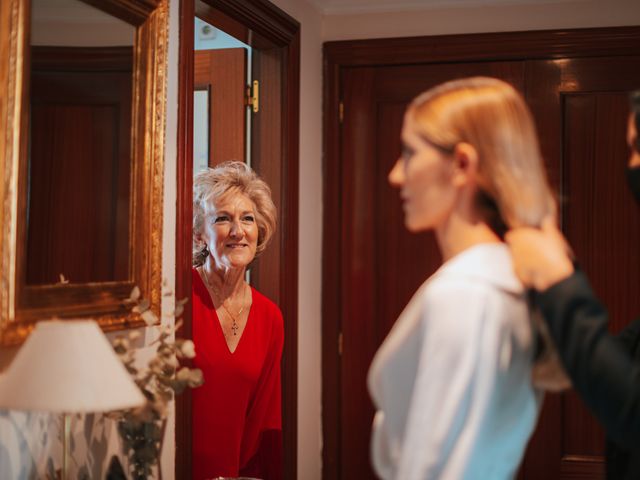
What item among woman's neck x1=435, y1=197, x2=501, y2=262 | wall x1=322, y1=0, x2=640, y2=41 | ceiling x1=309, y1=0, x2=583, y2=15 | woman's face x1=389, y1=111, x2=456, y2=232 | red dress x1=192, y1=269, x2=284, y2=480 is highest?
ceiling x1=309, y1=0, x2=583, y2=15

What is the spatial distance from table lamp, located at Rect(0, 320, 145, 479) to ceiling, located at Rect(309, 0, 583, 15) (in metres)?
2.34


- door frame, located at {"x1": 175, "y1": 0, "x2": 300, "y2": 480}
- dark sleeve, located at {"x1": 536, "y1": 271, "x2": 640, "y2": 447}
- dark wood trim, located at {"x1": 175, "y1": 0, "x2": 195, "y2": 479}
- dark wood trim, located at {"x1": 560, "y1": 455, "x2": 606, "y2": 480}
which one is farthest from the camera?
dark wood trim, located at {"x1": 560, "y1": 455, "x2": 606, "y2": 480}

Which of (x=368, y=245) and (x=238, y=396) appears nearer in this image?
(x=238, y=396)

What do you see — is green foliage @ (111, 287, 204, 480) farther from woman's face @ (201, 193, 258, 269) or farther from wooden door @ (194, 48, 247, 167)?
wooden door @ (194, 48, 247, 167)

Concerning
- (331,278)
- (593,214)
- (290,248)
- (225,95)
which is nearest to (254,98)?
(225,95)

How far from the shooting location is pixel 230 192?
3.09m

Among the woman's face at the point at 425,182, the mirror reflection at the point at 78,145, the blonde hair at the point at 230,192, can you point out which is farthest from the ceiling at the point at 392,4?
the woman's face at the point at 425,182

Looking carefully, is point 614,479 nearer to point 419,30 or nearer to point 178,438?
point 178,438

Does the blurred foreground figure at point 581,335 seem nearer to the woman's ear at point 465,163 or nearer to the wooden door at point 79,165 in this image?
the woman's ear at point 465,163

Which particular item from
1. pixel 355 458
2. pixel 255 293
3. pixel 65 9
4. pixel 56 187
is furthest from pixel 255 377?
pixel 65 9

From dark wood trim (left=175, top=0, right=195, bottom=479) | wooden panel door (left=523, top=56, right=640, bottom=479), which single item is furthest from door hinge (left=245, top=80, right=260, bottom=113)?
wooden panel door (left=523, top=56, right=640, bottom=479)

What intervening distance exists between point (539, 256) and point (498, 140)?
6.5 inches

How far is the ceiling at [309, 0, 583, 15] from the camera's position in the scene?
3.61m

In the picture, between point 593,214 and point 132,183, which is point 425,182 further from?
point 593,214
